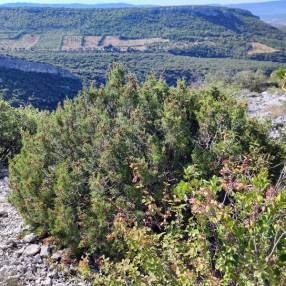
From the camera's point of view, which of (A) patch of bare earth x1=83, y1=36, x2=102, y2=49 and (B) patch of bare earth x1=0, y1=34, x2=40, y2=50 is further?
(A) patch of bare earth x1=83, y1=36, x2=102, y2=49

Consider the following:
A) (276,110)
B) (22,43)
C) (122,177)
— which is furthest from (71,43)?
(122,177)

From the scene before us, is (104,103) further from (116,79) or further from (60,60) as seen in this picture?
(60,60)

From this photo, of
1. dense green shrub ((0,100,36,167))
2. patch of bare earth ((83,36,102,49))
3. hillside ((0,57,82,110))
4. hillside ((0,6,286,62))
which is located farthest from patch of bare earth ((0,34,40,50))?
dense green shrub ((0,100,36,167))

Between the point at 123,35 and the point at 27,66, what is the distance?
97150 millimetres

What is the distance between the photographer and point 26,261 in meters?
11.0

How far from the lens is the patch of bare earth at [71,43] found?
467 feet

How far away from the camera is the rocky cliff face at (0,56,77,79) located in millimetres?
80438

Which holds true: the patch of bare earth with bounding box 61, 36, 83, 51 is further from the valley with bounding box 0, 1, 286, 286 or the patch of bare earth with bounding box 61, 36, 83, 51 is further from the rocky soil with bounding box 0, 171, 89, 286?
the rocky soil with bounding box 0, 171, 89, 286

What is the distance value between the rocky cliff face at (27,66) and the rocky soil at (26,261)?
71.7 m

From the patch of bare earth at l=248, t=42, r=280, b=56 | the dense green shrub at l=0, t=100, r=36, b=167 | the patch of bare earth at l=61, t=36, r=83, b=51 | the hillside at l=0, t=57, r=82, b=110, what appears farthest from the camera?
the patch of bare earth at l=61, t=36, r=83, b=51

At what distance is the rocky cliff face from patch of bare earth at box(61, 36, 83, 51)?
5222cm

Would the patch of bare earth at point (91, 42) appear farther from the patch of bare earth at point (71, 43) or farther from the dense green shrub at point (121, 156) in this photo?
the dense green shrub at point (121, 156)

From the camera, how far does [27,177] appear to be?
41.0 ft

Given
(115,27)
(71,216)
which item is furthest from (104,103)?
(115,27)
